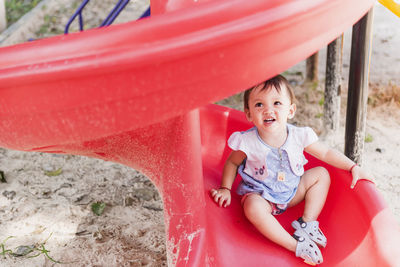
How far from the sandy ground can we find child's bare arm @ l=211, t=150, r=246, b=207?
231 mm

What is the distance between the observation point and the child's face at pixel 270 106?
132 centimetres

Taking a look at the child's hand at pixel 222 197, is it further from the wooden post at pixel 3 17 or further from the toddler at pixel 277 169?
the wooden post at pixel 3 17

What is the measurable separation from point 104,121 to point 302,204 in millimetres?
847

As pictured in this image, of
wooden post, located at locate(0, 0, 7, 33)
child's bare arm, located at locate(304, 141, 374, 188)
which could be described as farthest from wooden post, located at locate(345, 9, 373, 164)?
wooden post, located at locate(0, 0, 7, 33)

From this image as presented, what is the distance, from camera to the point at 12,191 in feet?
5.77

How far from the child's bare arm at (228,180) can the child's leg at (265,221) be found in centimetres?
7

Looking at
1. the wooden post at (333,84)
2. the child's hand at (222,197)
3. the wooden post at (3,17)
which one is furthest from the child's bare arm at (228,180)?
the wooden post at (3,17)

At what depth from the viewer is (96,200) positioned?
171 centimetres

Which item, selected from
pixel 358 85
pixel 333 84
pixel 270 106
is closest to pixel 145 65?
pixel 270 106

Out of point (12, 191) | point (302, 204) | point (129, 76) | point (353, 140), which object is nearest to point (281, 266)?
point (302, 204)

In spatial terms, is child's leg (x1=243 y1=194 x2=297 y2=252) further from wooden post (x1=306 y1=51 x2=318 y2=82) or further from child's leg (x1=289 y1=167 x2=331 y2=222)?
wooden post (x1=306 y1=51 x2=318 y2=82)

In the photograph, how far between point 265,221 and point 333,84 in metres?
0.74

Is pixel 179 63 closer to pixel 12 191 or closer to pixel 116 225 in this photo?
pixel 116 225

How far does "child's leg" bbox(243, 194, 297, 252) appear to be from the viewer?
4.25 ft
